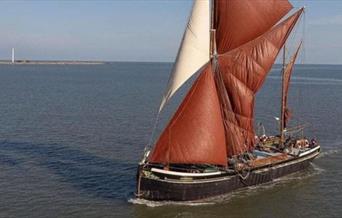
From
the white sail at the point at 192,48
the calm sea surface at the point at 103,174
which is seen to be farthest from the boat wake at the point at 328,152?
the white sail at the point at 192,48

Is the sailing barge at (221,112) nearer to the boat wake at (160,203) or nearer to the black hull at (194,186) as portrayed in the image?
the black hull at (194,186)

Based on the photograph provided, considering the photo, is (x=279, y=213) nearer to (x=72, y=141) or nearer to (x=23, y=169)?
(x=23, y=169)

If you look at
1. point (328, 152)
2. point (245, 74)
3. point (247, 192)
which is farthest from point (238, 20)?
point (328, 152)

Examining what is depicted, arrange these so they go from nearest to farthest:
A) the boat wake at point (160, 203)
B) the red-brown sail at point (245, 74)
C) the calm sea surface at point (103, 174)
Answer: the calm sea surface at point (103, 174) → the boat wake at point (160, 203) → the red-brown sail at point (245, 74)

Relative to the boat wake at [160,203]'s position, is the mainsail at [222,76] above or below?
above

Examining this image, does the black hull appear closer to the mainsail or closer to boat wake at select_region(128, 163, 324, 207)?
boat wake at select_region(128, 163, 324, 207)

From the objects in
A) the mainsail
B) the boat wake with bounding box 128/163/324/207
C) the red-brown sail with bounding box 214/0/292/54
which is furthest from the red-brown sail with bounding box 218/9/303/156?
the boat wake with bounding box 128/163/324/207
